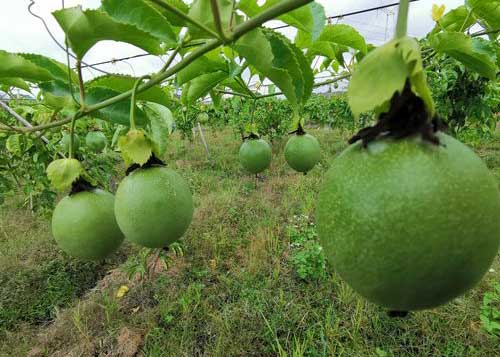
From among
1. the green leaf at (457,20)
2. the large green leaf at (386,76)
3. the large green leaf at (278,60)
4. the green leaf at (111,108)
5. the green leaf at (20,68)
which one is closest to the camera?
the large green leaf at (386,76)

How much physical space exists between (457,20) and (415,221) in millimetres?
1263

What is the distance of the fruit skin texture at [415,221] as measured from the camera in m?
0.49

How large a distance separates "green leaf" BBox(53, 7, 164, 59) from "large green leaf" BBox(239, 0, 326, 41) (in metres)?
0.26

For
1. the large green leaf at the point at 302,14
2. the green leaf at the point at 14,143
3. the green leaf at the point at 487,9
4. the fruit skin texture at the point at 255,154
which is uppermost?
the large green leaf at the point at 302,14

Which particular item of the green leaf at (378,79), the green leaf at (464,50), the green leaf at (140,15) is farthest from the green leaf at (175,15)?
the green leaf at (464,50)

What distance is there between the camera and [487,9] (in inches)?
44.4

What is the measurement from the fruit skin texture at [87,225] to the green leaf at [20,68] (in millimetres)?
389

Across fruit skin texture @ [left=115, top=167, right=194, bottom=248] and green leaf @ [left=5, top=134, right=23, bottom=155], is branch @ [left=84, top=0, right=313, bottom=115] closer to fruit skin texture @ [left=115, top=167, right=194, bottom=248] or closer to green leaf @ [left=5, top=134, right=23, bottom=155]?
fruit skin texture @ [left=115, top=167, right=194, bottom=248]

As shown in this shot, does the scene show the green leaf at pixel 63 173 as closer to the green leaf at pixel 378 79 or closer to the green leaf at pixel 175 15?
the green leaf at pixel 175 15

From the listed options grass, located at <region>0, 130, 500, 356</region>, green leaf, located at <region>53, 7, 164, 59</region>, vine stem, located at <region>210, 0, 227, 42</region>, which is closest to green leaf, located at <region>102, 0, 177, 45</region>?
green leaf, located at <region>53, 7, 164, 59</region>

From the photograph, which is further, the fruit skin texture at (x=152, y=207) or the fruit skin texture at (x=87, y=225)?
the fruit skin texture at (x=87, y=225)

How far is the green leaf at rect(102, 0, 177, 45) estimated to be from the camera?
2.56ft

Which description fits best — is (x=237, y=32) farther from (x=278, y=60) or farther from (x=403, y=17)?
(x=403, y=17)

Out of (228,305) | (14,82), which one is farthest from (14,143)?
(228,305)
